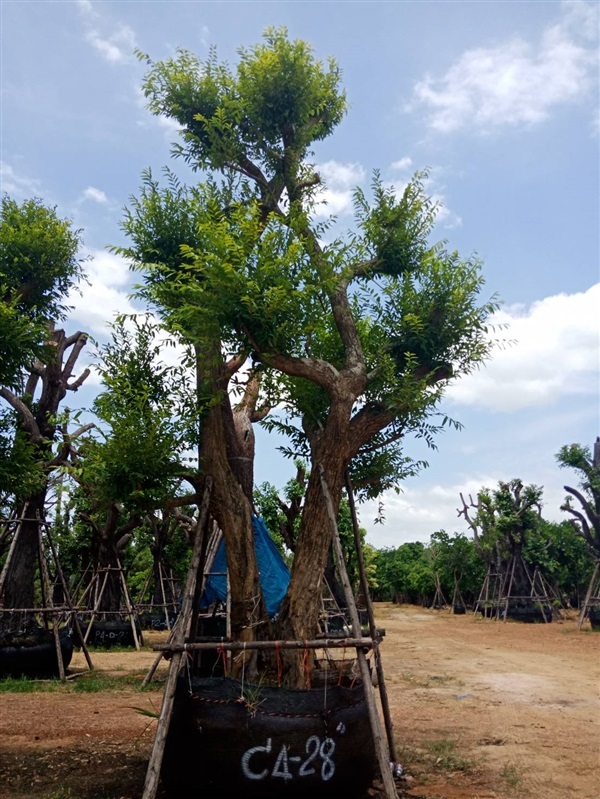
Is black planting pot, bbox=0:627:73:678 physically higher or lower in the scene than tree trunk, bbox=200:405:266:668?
lower

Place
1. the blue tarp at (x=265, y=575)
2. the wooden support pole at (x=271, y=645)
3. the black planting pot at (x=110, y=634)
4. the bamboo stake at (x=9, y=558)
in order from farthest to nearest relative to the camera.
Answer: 1. the black planting pot at (x=110, y=634)
2. the bamboo stake at (x=9, y=558)
3. the blue tarp at (x=265, y=575)
4. the wooden support pole at (x=271, y=645)

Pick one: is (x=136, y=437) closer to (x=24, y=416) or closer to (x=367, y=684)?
(x=367, y=684)

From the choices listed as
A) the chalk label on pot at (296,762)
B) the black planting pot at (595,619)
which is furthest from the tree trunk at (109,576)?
the black planting pot at (595,619)

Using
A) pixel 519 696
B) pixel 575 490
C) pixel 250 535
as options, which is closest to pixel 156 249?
pixel 250 535

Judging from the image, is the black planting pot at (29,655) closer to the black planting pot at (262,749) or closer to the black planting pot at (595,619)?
the black planting pot at (262,749)

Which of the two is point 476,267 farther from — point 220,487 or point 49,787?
point 49,787

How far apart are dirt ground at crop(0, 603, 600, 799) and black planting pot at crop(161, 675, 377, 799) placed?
24.1 inches

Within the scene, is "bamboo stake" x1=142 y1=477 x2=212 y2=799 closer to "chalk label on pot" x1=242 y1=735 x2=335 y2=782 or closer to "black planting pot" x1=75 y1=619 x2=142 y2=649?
"chalk label on pot" x1=242 y1=735 x2=335 y2=782

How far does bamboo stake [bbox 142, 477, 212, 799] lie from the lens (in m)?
4.86

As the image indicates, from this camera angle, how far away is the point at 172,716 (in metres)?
5.29

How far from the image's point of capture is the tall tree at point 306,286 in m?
6.41

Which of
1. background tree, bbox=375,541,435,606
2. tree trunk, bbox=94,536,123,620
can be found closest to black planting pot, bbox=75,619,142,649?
tree trunk, bbox=94,536,123,620

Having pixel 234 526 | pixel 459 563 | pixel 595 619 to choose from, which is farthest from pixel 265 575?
pixel 459 563

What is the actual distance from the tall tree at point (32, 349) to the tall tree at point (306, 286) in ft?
6.77
